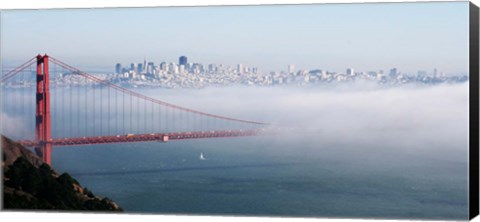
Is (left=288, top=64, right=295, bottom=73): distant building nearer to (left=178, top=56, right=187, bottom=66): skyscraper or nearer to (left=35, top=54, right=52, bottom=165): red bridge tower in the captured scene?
(left=178, top=56, right=187, bottom=66): skyscraper

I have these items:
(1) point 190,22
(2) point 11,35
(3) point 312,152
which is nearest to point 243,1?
(1) point 190,22

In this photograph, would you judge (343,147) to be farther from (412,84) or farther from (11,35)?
(11,35)

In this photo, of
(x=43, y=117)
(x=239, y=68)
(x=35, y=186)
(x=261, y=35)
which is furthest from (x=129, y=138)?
(x=261, y=35)

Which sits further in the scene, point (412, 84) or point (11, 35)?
point (11, 35)

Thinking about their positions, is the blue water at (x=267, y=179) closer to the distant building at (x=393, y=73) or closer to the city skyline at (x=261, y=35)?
the distant building at (x=393, y=73)

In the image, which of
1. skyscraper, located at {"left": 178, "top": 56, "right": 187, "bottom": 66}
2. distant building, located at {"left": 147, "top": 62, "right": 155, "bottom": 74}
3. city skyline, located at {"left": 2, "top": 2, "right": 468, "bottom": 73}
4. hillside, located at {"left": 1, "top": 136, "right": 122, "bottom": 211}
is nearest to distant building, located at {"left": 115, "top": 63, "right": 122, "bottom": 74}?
city skyline, located at {"left": 2, "top": 2, "right": 468, "bottom": 73}

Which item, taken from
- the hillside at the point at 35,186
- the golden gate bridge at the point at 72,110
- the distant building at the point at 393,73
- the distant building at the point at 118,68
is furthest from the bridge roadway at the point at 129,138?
the distant building at the point at 393,73
